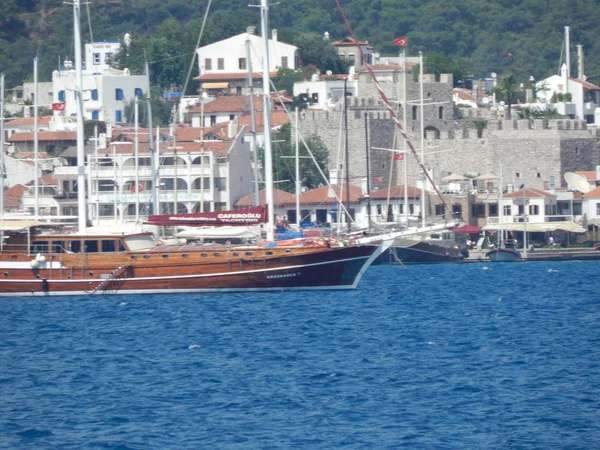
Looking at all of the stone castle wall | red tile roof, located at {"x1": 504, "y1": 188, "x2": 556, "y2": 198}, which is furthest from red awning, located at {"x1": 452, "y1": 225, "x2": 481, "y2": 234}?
the stone castle wall

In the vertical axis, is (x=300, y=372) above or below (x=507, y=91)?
below

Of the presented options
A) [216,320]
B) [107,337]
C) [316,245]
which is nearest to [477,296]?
[316,245]

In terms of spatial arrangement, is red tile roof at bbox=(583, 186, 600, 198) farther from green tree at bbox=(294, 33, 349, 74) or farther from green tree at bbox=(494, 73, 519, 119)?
green tree at bbox=(294, 33, 349, 74)

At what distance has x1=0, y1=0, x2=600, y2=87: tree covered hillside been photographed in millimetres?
138250

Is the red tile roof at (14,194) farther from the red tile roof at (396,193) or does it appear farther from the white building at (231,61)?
the white building at (231,61)

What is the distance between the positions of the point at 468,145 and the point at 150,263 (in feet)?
124

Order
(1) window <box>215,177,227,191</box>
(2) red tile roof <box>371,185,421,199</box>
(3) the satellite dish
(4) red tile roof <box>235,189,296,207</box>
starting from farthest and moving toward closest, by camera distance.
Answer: (3) the satellite dish → (2) red tile roof <box>371,185,421,199</box> → (1) window <box>215,177,227,191</box> → (4) red tile roof <box>235,189,296,207</box>

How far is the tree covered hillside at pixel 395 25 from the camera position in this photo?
454 feet

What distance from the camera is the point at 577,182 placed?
75375 mm

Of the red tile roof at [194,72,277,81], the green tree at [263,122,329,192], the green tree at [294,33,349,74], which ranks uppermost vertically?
the green tree at [294,33,349,74]

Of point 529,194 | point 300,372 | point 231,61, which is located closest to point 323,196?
point 529,194

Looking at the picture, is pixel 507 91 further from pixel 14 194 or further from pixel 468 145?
pixel 14 194

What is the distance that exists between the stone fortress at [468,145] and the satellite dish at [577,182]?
4.84 feet

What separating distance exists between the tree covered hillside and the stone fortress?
51447 mm
